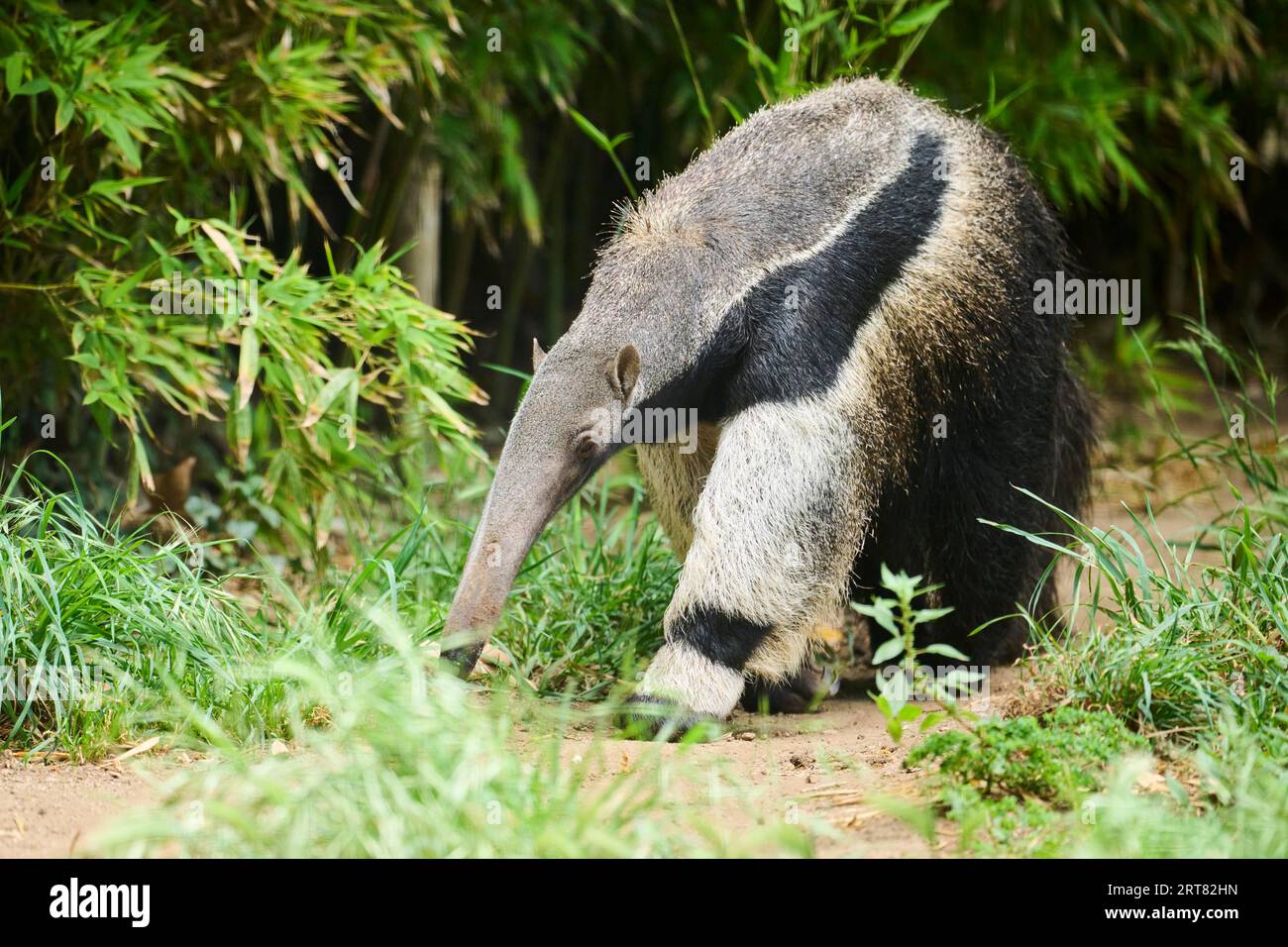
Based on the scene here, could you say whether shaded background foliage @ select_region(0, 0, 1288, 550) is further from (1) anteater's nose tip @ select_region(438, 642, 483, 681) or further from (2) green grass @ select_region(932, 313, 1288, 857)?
(2) green grass @ select_region(932, 313, 1288, 857)

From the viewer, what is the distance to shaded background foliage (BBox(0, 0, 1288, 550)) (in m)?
5.07

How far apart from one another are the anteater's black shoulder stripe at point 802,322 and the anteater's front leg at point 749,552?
0.10 m

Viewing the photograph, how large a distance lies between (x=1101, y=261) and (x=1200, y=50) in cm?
353

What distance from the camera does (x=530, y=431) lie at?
407 cm

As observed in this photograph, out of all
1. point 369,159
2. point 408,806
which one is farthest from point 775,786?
point 369,159

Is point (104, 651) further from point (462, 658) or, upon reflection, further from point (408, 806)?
point (408, 806)

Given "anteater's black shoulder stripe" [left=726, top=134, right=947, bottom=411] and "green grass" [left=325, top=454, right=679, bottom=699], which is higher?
"anteater's black shoulder stripe" [left=726, top=134, right=947, bottom=411]

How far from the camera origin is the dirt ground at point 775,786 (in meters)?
3.20

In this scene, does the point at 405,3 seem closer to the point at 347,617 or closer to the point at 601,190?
the point at 347,617

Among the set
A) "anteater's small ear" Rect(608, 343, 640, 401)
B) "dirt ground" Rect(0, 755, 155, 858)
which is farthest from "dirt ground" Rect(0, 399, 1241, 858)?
"anteater's small ear" Rect(608, 343, 640, 401)

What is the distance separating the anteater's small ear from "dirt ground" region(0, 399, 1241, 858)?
3.27ft

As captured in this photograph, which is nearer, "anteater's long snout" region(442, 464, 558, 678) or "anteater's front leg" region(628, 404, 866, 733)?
"anteater's long snout" region(442, 464, 558, 678)

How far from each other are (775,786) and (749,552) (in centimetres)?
71

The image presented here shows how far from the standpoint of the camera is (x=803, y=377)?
13.8 ft
